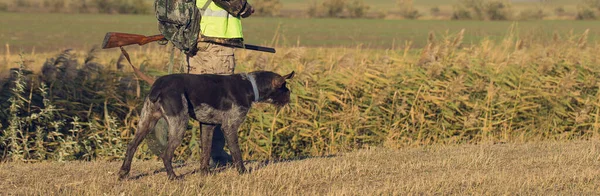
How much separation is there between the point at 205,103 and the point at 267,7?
5935 cm

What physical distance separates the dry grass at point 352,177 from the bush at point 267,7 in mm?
56092

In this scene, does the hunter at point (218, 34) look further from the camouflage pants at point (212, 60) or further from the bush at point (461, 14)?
the bush at point (461, 14)

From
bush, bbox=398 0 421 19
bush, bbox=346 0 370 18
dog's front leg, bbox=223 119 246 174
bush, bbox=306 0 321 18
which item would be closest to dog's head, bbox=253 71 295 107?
dog's front leg, bbox=223 119 246 174

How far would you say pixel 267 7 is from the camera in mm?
67000

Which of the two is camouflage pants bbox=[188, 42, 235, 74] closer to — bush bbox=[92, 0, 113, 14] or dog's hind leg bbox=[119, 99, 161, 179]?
dog's hind leg bbox=[119, 99, 161, 179]

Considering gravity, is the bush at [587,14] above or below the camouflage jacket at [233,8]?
below

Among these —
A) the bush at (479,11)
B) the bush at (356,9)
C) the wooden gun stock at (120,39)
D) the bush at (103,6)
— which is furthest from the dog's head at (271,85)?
the bush at (356,9)

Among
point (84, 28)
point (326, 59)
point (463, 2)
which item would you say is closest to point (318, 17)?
point (463, 2)

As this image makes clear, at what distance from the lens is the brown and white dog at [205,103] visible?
25.4 ft

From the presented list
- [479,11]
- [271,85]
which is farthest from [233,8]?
[479,11]

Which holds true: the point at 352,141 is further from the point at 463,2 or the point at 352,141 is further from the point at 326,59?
the point at 463,2

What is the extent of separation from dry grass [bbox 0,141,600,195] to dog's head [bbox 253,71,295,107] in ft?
2.40

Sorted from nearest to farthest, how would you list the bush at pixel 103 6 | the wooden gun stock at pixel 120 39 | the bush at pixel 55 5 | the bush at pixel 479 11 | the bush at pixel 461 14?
the wooden gun stock at pixel 120 39, the bush at pixel 479 11, the bush at pixel 55 5, the bush at pixel 103 6, the bush at pixel 461 14

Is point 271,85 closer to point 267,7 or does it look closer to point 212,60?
point 212,60
